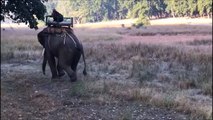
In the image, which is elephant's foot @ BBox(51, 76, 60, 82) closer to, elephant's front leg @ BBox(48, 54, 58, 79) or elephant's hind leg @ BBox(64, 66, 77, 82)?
elephant's front leg @ BBox(48, 54, 58, 79)

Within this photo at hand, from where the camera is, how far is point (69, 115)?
8.56 m

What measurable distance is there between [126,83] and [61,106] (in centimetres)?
445

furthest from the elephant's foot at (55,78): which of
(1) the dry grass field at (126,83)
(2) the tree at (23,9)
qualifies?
(2) the tree at (23,9)

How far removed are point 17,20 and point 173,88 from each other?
4.89 metres

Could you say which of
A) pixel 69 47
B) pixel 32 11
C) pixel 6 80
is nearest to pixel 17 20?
pixel 32 11

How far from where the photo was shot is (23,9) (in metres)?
11.2

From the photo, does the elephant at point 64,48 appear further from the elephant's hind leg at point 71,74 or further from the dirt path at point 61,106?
the dirt path at point 61,106

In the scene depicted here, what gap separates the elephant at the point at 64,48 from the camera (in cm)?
Answer: 1219

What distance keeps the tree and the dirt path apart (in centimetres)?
178

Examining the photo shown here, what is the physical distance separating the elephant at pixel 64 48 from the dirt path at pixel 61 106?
0.53 metres

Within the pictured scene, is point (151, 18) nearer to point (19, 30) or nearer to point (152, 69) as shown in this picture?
point (19, 30)

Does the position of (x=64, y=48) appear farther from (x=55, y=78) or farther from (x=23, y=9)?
(x=23, y=9)

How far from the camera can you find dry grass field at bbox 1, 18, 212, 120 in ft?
29.8

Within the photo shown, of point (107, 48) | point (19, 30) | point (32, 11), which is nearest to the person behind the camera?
point (32, 11)
